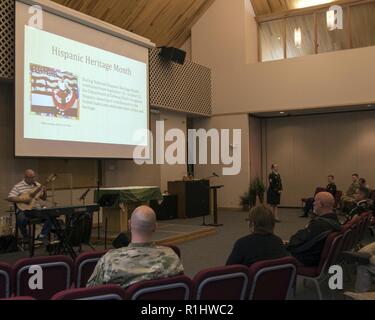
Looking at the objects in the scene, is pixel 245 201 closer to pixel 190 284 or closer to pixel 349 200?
pixel 349 200

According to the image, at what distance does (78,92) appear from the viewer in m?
7.64

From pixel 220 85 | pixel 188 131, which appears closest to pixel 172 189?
pixel 188 131

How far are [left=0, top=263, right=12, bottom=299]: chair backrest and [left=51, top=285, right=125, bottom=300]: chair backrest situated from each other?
34.5 inches

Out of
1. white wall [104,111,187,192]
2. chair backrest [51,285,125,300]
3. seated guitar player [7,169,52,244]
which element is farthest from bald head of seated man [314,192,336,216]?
white wall [104,111,187,192]

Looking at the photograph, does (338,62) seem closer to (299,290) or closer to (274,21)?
(274,21)

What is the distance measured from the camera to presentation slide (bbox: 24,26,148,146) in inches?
272

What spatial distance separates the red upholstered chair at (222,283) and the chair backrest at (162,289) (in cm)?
7

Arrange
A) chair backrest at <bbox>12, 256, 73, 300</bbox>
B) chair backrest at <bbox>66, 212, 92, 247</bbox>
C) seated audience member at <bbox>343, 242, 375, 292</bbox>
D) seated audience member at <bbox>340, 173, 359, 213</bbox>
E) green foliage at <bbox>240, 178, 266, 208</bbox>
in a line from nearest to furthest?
chair backrest at <bbox>12, 256, 73, 300</bbox>
seated audience member at <bbox>343, 242, 375, 292</bbox>
chair backrest at <bbox>66, 212, 92, 247</bbox>
seated audience member at <bbox>340, 173, 359, 213</bbox>
green foliage at <bbox>240, 178, 266, 208</bbox>

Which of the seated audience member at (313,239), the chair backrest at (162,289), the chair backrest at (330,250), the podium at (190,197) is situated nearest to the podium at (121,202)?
the podium at (190,197)

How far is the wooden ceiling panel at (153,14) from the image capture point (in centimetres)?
942

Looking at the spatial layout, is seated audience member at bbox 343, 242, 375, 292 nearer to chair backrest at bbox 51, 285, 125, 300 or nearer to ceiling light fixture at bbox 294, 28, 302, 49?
chair backrest at bbox 51, 285, 125, 300

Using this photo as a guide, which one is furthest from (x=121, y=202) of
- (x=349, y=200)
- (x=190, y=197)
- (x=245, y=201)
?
(x=245, y=201)

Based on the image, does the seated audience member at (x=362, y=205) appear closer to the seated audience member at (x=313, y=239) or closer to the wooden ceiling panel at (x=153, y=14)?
the seated audience member at (x=313, y=239)

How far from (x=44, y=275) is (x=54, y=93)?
5.08 meters
